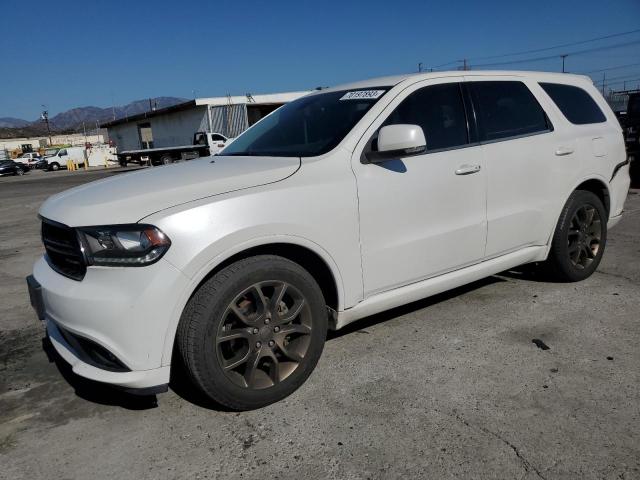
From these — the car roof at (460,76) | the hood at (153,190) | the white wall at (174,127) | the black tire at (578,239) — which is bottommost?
the black tire at (578,239)

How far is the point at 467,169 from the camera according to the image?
10.8 ft

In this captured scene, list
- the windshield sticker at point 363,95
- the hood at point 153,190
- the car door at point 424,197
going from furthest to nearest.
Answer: the windshield sticker at point 363,95
the car door at point 424,197
the hood at point 153,190

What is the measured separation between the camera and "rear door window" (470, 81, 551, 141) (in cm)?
356

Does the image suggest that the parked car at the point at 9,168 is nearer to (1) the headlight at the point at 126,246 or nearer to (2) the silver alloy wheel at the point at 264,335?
(1) the headlight at the point at 126,246

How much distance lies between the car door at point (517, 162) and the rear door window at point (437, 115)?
170 mm

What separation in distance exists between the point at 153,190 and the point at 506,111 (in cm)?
263

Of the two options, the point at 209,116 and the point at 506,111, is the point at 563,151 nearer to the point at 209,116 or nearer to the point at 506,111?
the point at 506,111

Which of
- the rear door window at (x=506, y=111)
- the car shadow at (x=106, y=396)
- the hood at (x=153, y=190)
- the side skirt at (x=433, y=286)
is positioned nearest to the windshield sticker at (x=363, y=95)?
the hood at (x=153, y=190)

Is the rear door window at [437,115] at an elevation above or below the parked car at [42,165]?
above

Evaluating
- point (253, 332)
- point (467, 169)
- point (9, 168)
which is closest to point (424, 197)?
point (467, 169)

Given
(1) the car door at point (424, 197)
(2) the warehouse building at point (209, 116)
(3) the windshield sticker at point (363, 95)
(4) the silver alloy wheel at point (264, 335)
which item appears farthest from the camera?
(2) the warehouse building at point (209, 116)

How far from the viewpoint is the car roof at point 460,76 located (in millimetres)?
3338

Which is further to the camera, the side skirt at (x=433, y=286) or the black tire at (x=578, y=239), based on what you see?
the black tire at (x=578, y=239)

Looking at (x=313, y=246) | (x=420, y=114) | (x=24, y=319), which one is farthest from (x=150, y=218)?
(x=24, y=319)
